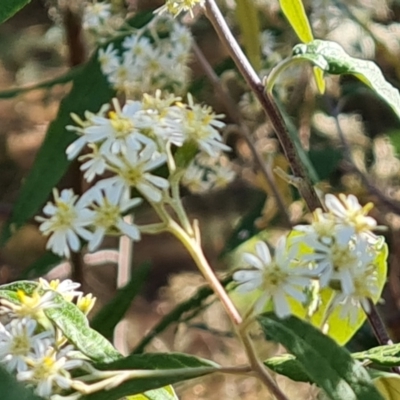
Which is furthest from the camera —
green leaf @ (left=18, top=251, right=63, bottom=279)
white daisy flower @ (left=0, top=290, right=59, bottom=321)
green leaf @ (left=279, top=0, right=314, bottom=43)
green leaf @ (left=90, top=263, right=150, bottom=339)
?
green leaf @ (left=18, top=251, right=63, bottom=279)

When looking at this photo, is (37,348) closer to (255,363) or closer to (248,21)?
(255,363)

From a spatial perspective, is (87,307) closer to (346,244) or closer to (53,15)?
(346,244)

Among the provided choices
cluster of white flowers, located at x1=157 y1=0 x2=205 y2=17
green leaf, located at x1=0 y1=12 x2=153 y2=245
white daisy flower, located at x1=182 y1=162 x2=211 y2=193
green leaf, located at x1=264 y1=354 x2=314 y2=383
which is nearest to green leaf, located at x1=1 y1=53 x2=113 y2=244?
green leaf, located at x1=0 y1=12 x2=153 y2=245

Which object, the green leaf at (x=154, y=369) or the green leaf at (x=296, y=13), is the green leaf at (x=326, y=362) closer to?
the green leaf at (x=154, y=369)

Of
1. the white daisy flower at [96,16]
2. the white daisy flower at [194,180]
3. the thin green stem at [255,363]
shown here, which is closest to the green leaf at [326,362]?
the thin green stem at [255,363]

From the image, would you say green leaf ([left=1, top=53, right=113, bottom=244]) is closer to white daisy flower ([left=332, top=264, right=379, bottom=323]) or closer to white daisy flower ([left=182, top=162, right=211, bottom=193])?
white daisy flower ([left=182, top=162, right=211, bottom=193])
